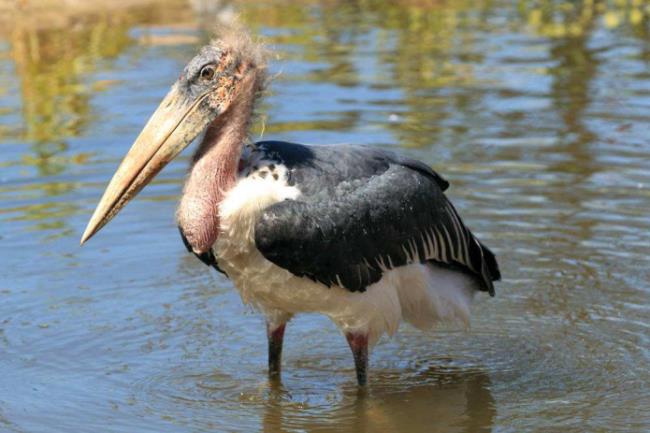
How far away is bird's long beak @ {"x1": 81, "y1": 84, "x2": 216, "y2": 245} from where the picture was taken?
5.67 meters

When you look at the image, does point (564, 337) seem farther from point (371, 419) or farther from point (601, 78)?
point (601, 78)

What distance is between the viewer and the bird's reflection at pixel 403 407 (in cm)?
587

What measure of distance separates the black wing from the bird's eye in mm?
385

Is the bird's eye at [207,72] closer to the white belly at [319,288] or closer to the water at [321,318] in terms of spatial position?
the water at [321,318]

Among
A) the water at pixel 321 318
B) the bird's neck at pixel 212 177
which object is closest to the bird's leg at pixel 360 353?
the water at pixel 321 318

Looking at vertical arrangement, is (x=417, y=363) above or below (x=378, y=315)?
below

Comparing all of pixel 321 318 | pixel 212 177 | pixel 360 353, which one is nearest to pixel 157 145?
pixel 212 177

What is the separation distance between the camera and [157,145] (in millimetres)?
5691

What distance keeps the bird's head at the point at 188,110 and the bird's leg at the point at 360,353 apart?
4.03 feet

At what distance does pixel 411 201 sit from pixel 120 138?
5.01m

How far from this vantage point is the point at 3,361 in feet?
21.5

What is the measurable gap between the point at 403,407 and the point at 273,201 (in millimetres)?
1251

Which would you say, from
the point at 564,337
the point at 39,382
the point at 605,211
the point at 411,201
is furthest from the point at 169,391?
the point at 605,211

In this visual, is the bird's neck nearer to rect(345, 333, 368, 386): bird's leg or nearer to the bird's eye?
the bird's eye
